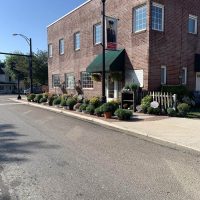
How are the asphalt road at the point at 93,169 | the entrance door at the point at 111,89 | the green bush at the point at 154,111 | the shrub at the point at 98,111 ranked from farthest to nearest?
the entrance door at the point at 111,89
the green bush at the point at 154,111
the shrub at the point at 98,111
the asphalt road at the point at 93,169

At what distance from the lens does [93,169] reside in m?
6.00

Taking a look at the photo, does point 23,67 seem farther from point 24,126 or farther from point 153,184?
point 153,184

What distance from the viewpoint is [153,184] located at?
203 inches

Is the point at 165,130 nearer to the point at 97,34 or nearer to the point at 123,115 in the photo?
the point at 123,115

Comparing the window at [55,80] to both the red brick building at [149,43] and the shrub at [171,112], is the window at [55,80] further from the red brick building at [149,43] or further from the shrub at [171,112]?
the shrub at [171,112]

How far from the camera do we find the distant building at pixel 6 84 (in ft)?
243

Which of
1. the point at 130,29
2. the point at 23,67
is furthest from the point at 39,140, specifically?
the point at 23,67

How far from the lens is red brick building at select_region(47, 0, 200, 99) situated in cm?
1717

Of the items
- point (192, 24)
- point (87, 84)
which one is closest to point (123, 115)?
point (192, 24)

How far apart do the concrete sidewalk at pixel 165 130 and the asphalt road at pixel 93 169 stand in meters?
0.41

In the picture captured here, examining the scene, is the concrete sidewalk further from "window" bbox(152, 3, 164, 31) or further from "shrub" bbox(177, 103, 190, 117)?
"window" bbox(152, 3, 164, 31)

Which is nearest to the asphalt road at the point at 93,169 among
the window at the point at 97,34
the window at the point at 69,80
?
the window at the point at 97,34

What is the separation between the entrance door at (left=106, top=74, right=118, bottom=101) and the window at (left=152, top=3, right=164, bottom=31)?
4.77 m

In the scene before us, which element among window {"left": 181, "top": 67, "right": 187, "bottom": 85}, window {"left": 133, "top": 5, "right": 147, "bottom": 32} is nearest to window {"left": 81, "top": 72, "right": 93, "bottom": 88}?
window {"left": 133, "top": 5, "right": 147, "bottom": 32}
